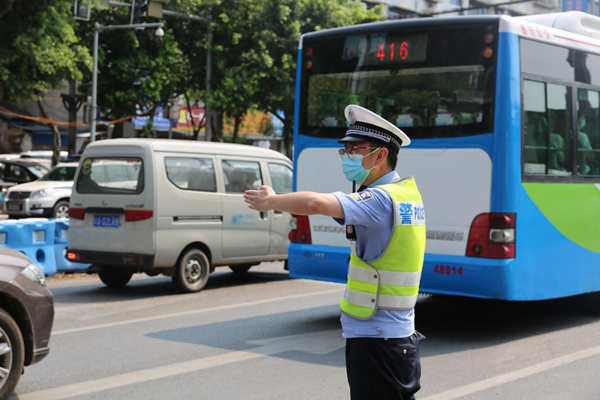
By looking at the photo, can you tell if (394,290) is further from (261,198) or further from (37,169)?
(37,169)

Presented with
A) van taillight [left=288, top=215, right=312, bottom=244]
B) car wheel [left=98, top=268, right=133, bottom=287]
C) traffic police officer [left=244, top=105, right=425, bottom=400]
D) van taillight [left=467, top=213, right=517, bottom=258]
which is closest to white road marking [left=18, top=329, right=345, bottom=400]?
van taillight [left=288, top=215, right=312, bottom=244]

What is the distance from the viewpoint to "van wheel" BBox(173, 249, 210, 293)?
1073 cm

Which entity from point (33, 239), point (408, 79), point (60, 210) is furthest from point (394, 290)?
point (60, 210)

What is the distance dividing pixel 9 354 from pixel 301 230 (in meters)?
3.80

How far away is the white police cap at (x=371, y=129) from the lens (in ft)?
10.9

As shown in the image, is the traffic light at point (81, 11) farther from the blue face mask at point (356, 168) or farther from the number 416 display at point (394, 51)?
the blue face mask at point (356, 168)

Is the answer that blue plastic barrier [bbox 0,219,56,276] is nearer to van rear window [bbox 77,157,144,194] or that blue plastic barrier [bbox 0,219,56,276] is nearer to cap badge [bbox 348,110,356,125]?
van rear window [bbox 77,157,144,194]

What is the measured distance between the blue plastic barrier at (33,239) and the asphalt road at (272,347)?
85 centimetres

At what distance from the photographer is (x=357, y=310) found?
3301 mm

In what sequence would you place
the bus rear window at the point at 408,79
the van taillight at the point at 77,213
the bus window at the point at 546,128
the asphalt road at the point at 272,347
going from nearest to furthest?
the asphalt road at the point at 272,347 < the bus rear window at the point at 408,79 < the bus window at the point at 546,128 < the van taillight at the point at 77,213

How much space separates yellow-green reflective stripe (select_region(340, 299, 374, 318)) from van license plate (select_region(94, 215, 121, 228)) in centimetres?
763

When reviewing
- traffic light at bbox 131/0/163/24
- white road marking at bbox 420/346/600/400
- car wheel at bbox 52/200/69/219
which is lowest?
white road marking at bbox 420/346/600/400

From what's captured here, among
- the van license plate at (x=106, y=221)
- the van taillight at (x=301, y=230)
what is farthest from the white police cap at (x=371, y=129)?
the van license plate at (x=106, y=221)

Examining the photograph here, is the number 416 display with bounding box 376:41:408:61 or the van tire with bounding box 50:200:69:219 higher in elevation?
the number 416 display with bounding box 376:41:408:61
